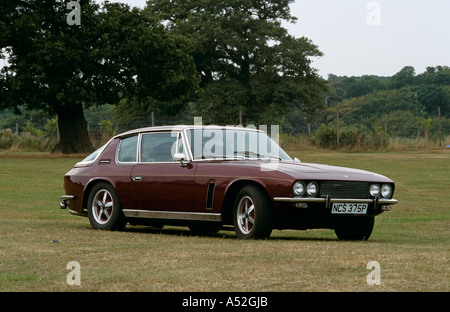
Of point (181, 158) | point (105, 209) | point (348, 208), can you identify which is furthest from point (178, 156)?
point (348, 208)

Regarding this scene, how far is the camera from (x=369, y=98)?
119125 mm

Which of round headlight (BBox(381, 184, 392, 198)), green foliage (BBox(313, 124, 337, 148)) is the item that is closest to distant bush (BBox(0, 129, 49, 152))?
green foliage (BBox(313, 124, 337, 148))

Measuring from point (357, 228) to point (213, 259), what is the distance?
11.5ft

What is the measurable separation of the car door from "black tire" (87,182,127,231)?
0.45 meters

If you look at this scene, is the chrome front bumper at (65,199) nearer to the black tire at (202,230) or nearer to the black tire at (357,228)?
the black tire at (202,230)

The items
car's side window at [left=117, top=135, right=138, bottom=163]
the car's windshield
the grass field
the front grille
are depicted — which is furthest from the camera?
car's side window at [left=117, top=135, right=138, bottom=163]

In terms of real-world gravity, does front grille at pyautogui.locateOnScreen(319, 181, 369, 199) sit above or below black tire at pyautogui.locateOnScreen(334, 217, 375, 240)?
above

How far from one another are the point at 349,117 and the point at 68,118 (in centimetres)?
7488

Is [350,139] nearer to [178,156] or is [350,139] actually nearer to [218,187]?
[178,156]

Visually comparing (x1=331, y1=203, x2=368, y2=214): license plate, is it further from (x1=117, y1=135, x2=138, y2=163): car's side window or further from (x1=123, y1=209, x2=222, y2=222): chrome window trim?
(x1=117, y1=135, x2=138, y2=163): car's side window

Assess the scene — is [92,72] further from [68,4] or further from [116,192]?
[116,192]

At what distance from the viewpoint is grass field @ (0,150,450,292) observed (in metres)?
6.48

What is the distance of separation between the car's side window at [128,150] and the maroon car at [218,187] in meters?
0.02

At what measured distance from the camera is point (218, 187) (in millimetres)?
10586
